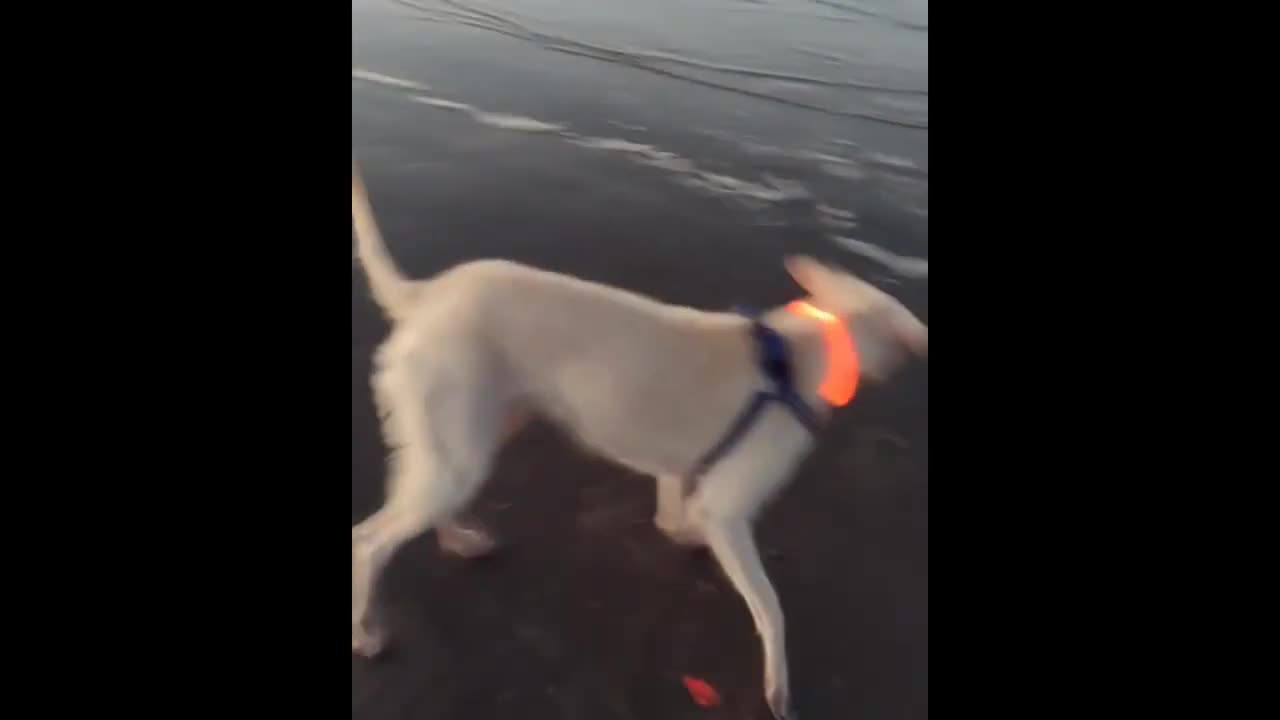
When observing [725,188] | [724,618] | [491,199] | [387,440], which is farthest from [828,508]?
[491,199]

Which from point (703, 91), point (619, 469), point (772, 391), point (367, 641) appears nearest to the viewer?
point (772, 391)

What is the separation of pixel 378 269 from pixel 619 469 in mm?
739

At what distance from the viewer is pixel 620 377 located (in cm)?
138

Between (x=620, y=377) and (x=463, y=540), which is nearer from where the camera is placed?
(x=620, y=377)

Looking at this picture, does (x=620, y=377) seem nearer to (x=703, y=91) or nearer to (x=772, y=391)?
(x=772, y=391)

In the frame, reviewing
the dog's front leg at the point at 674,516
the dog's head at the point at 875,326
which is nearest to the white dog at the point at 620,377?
the dog's head at the point at 875,326

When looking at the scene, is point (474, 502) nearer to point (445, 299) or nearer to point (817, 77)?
point (445, 299)

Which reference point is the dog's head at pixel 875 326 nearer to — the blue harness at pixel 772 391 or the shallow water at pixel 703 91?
the blue harness at pixel 772 391

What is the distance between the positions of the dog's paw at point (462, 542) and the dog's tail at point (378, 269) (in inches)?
19.9

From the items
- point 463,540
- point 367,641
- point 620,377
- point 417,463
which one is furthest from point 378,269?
point 367,641

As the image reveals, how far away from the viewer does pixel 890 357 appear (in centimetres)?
140

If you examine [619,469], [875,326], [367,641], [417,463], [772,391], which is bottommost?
[367,641]

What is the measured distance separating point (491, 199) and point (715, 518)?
152 centimetres

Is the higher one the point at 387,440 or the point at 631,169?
the point at 631,169
